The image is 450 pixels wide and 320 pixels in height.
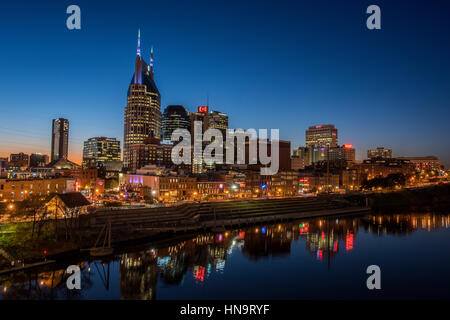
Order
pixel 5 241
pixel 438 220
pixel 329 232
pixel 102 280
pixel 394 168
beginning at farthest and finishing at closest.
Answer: pixel 394 168 → pixel 438 220 → pixel 329 232 → pixel 5 241 → pixel 102 280

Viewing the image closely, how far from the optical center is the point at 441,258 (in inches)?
1823

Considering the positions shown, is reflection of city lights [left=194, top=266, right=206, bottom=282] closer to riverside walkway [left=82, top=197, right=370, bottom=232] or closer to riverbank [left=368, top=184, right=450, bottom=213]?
riverside walkway [left=82, top=197, right=370, bottom=232]

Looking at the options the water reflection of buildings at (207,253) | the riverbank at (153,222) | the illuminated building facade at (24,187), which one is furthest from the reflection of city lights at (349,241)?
the illuminated building facade at (24,187)

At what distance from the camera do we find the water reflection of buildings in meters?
30.8

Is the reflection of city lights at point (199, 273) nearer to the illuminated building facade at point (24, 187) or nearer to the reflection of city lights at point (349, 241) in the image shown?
the reflection of city lights at point (349, 241)

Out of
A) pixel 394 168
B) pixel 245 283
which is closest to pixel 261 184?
pixel 245 283

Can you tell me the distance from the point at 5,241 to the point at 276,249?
37.3 m

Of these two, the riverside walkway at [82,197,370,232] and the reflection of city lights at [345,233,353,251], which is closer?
the reflection of city lights at [345,233,353,251]

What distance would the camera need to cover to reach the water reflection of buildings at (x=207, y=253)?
3084 centimetres

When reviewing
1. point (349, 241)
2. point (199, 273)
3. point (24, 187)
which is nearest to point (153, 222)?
point (199, 273)

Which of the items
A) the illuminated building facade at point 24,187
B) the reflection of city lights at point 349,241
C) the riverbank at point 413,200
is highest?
the illuminated building facade at point 24,187

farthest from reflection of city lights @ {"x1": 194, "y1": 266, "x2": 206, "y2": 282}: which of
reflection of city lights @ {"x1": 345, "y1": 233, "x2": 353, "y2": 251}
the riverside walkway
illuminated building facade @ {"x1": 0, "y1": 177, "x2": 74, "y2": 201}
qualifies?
illuminated building facade @ {"x1": 0, "y1": 177, "x2": 74, "y2": 201}

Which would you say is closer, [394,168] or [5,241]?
[5,241]
